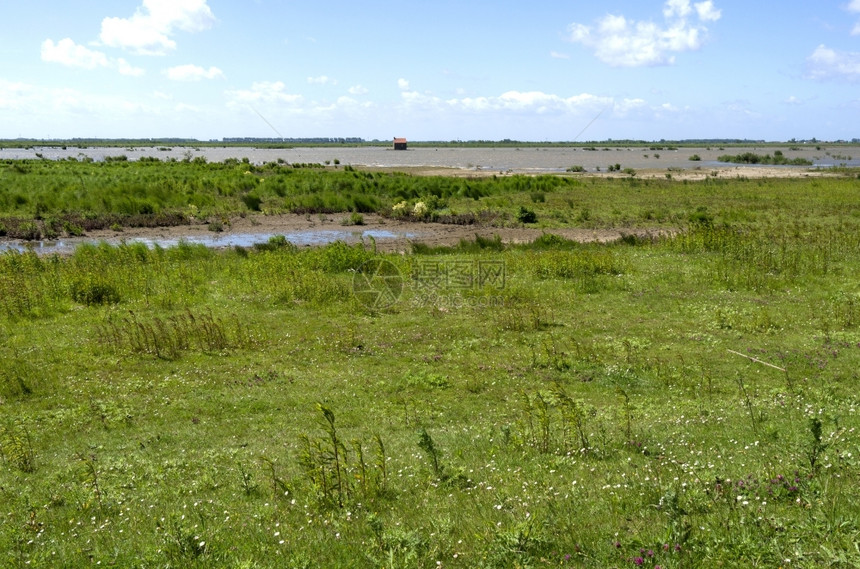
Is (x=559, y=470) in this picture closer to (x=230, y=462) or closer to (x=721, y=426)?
(x=721, y=426)

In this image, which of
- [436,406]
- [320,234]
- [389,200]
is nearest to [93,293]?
[436,406]

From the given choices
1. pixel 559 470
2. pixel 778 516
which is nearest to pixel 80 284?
pixel 559 470

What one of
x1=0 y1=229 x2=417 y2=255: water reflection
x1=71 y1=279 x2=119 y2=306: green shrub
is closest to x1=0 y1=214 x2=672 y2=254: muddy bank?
x1=0 y1=229 x2=417 y2=255: water reflection

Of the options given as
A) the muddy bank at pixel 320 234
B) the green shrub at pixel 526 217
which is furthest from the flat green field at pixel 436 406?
the green shrub at pixel 526 217

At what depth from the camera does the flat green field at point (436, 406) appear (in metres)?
5.69

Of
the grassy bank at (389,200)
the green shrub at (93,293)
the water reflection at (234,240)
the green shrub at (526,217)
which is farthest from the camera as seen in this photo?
the green shrub at (526,217)

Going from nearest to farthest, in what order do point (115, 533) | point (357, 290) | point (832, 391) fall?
point (115, 533) < point (832, 391) < point (357, 290)

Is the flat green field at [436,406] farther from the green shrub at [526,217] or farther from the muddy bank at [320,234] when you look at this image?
the green shrub at [526,217]

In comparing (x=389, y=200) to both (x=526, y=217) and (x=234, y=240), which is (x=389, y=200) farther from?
(x=234, y=240)

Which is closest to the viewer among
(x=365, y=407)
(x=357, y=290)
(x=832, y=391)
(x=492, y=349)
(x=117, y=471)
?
(x=117, y=471)

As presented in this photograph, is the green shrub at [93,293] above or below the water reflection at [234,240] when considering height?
below

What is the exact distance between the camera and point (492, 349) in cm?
1472

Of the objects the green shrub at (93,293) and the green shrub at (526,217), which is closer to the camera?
the green shrub at (93,293)

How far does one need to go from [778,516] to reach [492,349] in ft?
31.2
